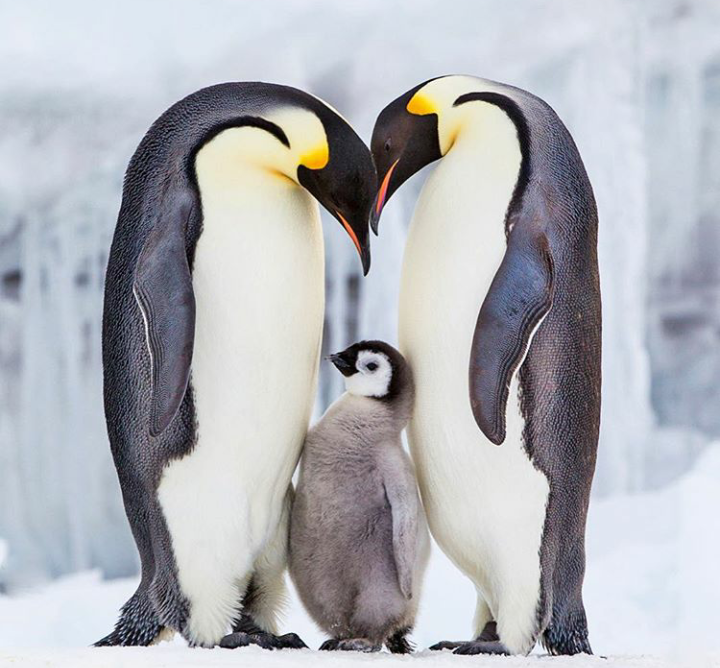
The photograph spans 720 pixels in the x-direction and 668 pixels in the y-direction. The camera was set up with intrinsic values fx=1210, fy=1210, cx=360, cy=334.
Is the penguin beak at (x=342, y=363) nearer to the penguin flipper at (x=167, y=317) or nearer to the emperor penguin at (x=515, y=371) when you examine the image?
the emperor penguin at (x=515, y=371)

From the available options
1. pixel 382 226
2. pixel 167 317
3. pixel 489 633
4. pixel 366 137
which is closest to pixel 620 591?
pixel 382 226

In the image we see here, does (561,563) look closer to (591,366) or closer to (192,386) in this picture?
(591,366)

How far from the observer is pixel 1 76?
429cm

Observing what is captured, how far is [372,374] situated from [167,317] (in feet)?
0.93

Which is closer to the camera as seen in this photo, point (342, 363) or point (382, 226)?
point (342, 363)

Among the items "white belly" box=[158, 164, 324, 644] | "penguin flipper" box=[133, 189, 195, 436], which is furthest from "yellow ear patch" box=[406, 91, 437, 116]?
"penguin flipper" box=[133, 189, 195, 436]

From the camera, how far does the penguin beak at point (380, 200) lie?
1490mm

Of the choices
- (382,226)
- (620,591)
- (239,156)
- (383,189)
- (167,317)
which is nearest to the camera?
(167,317)

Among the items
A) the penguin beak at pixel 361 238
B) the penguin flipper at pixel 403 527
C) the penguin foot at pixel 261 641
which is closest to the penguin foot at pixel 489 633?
the penguin flipper at pixel 403 527

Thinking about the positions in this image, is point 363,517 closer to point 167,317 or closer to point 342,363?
point 342,363

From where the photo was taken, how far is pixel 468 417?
1460 mm

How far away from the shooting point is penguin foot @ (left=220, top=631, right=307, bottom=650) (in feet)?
4.64

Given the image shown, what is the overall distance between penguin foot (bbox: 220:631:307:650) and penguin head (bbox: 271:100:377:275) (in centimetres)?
46

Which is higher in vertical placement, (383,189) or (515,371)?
Answer: (383,189)
